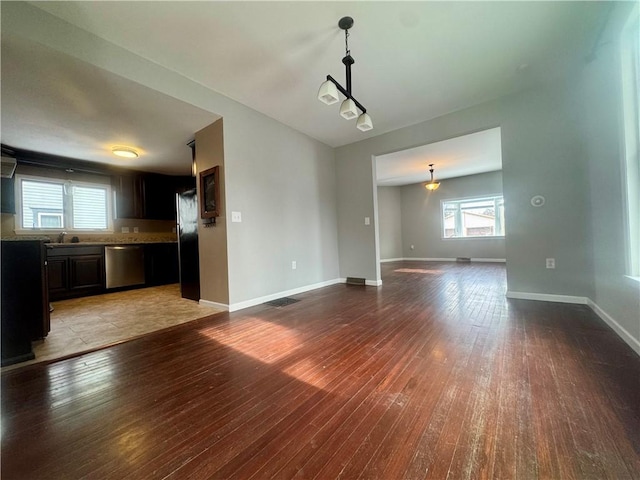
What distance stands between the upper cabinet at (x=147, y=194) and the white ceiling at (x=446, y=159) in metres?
4.69

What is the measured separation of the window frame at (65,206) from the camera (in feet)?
13.0

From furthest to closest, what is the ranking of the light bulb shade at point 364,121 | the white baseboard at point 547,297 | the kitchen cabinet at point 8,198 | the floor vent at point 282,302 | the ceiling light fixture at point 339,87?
the kitchen cabinet at point 8,198 → the floor vent at point 282,302 → the white baseboard at point 547,297 → the light bulb shade at point 364,121 → the ceiling light fixture at point 339,87

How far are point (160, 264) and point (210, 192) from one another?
2.88m

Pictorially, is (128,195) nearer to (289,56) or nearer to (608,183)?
(289,56)

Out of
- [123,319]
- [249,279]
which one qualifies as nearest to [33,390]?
[123,319]

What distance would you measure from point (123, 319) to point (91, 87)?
8.04 feet

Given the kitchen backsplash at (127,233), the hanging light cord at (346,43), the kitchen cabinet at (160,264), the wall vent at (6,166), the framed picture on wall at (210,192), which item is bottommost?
the kitchen cabinet at (160,264)

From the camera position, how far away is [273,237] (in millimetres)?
3637

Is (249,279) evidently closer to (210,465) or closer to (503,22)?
(210,465)

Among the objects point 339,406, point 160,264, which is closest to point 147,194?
point 160,264

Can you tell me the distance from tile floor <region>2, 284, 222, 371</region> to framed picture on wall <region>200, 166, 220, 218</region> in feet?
4.20

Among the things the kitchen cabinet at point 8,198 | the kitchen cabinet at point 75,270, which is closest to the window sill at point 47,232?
the kitchen cabinet at point 8,198

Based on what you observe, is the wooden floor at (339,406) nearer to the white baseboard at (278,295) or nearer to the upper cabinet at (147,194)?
the white baseboard at (278,295)

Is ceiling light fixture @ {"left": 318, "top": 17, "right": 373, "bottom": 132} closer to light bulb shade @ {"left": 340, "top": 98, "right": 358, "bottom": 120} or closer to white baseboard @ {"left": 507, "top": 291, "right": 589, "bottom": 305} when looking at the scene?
light bulb shade @ {"left": 340, "top": 98, "right": 358, "bottom": 120}
